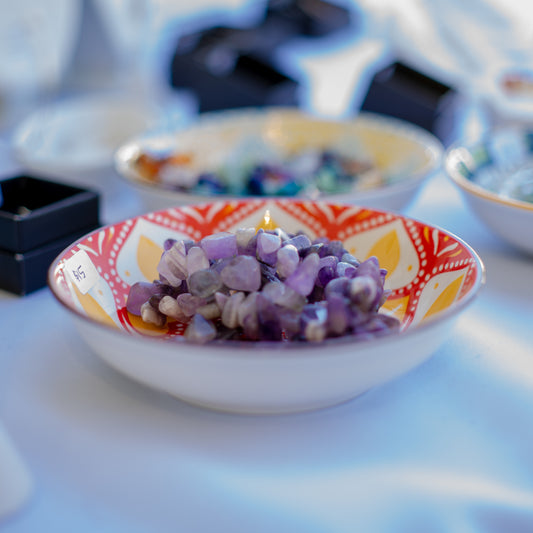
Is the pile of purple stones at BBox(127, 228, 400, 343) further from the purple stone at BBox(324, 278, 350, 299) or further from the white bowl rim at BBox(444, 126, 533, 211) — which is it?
the white bowl rim at BBox(444, 126, 533, 211)

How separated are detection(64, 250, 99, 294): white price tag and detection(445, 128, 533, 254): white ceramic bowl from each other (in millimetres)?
354

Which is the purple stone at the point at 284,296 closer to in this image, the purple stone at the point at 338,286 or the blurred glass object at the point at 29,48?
the purple stone at the point at 338,286

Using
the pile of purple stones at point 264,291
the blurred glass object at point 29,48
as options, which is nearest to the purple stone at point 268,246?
the pile of purple stones at point 264,291

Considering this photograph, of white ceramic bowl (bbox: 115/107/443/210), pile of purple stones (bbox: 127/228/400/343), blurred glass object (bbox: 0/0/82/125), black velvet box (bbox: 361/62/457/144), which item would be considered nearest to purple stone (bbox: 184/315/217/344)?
pile of purple stones (bbox: 127/228/400/343)

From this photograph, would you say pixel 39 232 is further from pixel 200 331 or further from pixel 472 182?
pixel 472 182

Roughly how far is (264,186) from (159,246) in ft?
0.68

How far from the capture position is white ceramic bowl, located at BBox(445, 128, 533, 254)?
60 centimetres

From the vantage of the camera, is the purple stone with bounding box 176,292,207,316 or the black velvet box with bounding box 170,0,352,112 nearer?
the purple stone with bounding box 176,292,207,316

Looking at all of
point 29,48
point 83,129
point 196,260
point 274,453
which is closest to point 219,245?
point 196,260

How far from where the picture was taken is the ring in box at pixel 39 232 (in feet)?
1.82

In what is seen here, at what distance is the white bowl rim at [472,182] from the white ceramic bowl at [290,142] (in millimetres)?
20

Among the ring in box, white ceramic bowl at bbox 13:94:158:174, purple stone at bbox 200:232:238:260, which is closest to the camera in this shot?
purple stone at bbox 200:232:238:260

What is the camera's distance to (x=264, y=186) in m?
0.73

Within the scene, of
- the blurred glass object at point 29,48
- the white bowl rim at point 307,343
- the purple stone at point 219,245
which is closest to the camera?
the white bowl rim at point 307,343
